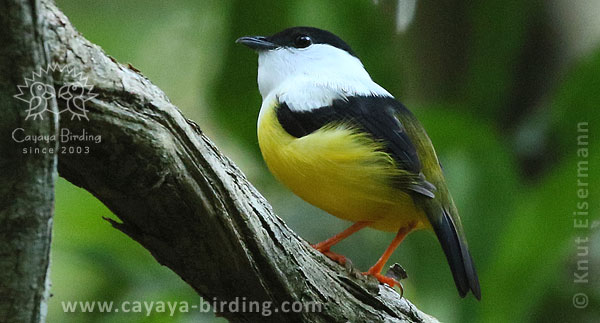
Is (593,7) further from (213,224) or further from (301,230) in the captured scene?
(213,224)

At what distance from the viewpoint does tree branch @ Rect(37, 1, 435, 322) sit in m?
1.45

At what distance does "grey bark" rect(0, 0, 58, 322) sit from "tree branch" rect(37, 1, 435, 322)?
22cm

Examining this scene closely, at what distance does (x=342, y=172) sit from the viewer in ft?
7.32

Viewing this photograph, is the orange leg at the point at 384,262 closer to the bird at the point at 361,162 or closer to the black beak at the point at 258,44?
the bird at the point at 361,162

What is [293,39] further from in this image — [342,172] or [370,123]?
[342,172]

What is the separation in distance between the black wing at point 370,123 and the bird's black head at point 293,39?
1.79 ft

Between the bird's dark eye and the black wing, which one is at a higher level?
the bird's dark eye

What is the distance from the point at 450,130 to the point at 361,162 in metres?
1.25

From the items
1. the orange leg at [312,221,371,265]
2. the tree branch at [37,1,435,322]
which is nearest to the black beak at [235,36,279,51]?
the orange leg at [312,221,371,265]

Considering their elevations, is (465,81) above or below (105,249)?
above

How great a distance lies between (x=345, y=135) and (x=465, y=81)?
6.58 feet

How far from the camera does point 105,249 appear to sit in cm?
327

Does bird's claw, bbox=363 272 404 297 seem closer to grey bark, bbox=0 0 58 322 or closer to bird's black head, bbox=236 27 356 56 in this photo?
bird's black head, bbox=236 27 356 56

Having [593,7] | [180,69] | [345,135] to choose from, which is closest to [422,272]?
[345,135]
